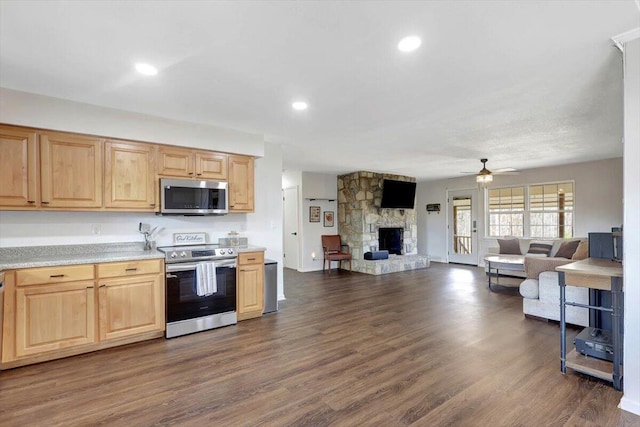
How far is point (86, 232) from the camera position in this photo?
3.47 meters

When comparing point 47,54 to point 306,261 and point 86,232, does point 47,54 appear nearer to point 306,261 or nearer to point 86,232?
point 86,232

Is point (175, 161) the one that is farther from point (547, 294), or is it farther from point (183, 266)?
point (547, 294)

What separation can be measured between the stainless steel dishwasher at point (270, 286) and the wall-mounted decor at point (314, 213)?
3.62m

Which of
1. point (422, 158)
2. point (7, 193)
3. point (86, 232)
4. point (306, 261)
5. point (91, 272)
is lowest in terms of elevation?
point (306, 261)

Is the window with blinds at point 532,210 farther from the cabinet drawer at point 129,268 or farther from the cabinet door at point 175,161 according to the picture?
the cabinet drawer at point 129,268

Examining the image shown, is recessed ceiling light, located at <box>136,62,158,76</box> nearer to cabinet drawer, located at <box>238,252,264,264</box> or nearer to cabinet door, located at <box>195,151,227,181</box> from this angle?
cabinet door, located at <box>195,151,227,181</box>

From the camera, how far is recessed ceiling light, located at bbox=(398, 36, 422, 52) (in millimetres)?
2099

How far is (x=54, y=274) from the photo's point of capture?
2.82m

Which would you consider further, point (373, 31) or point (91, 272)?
point (91, 272)

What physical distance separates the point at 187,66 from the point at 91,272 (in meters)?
2.08

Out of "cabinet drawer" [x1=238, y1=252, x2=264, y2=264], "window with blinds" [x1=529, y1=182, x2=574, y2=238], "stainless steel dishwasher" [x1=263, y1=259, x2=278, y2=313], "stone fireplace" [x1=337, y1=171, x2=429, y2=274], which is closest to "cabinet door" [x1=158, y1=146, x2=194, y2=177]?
"cabinet drawer" [x1=238, y1=252, x2=264, y2=264]

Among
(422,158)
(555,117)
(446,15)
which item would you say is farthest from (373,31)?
(422,158)

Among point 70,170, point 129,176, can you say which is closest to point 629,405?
point 129,176

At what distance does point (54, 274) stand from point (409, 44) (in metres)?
3.44
